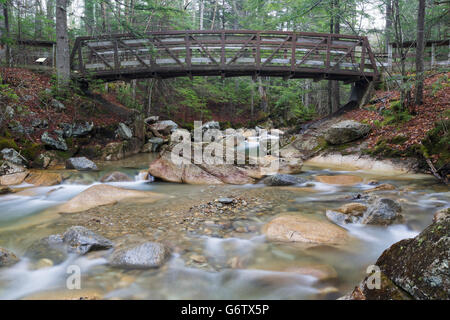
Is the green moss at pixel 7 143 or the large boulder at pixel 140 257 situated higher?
the green moss at pixel 7 143

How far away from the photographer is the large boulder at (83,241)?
3.23 metres

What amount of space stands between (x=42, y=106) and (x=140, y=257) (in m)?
9.84

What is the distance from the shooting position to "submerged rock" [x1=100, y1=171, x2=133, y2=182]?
778 cm

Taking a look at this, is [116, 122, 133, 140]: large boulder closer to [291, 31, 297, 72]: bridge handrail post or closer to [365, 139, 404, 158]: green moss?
[291, 31, 297, 72]: bridge handrail post

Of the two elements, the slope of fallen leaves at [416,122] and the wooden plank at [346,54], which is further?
the wooden plank at [346,54]

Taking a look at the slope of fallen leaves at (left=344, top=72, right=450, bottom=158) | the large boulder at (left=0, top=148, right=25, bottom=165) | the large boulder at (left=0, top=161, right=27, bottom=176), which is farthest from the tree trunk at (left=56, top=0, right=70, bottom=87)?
the slope of fallen leaves at (left=344, top=72, right=450, bottom=158)

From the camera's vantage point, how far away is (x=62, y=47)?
37.1 ft

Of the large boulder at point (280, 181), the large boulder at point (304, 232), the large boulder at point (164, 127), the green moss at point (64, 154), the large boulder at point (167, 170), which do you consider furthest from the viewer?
the large boulder at point (164, 127)

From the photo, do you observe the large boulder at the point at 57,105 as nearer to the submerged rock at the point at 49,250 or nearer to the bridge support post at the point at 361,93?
the submerged rock at the point at 49,250

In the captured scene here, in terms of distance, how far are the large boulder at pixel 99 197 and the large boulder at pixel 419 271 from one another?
460 cm

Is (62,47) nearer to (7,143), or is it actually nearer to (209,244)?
(7,143)

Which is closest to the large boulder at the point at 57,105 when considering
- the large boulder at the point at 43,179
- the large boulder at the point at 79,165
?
the large boulder at the point at 79,165

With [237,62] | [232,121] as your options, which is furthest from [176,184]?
[232,121]

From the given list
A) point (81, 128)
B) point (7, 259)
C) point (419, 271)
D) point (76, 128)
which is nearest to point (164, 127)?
point (81, 128)
